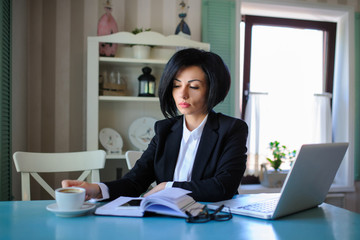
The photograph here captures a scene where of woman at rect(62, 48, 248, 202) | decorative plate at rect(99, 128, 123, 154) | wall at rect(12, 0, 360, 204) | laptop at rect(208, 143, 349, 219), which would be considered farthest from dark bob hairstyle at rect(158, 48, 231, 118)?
wall at rect(12, 0, 360, 204)

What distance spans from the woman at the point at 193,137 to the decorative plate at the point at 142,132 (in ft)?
4.30

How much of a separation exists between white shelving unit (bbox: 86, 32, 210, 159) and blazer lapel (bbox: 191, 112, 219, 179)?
132 cm

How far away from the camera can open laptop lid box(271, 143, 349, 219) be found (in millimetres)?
911

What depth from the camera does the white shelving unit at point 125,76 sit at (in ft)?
8.59

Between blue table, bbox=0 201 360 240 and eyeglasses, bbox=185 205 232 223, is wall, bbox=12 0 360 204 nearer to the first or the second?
blue table, bbox=0 201 360 240

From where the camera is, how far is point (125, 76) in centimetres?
296

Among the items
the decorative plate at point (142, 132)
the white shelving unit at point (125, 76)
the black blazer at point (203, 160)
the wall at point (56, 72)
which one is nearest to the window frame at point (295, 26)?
the white shelving unit at point (125, 76)

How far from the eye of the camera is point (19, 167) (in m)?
1.60

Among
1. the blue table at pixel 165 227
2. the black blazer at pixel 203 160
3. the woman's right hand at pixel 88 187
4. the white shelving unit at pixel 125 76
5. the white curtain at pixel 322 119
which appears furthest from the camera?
the white curtain at pixel 322 119

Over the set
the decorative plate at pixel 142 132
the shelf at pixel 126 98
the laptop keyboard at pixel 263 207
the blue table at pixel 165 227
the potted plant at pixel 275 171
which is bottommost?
the potted plant at pixel 275 171

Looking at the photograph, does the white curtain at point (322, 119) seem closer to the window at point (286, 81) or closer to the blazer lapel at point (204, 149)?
the window at point (286, 81)

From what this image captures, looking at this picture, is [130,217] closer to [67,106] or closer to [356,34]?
[67,106]

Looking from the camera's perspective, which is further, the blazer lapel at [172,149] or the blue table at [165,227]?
the blazer lapel at [172,149]

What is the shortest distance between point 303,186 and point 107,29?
222 cm
